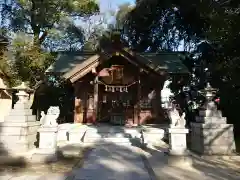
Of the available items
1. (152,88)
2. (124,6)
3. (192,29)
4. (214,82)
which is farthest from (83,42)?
(214,82)

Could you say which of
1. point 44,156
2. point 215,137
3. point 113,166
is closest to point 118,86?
point 215,137

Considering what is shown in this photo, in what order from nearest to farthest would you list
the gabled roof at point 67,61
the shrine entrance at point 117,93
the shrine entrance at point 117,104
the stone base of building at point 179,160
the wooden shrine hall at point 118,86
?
the stone base of building at point 179,160 < the wooden shrine hall at point 118,86 < the shrine entrance at point 117,93 < the shrine entrance at point 117,104 < the gabled roof at point 67,61

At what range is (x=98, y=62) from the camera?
15.3 meters

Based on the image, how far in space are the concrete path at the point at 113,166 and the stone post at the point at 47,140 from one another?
3.85 feet

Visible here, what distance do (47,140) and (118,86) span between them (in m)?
7.72

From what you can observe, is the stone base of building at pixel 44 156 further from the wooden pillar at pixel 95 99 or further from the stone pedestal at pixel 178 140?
the wooden pillar at pixel 95 99

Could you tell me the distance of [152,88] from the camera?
653 inches

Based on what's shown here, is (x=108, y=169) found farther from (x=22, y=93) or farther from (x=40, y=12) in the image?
(x=40, y=12)

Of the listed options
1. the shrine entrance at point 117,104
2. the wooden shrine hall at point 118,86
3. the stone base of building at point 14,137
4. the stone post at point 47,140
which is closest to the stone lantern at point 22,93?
the stone base of building at point 14,137

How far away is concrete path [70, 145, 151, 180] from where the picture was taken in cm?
636

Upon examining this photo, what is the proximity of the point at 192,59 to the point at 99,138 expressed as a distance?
12338 millimetres

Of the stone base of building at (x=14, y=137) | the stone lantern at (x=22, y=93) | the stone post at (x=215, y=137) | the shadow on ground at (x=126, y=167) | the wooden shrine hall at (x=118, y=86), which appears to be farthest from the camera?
the wooden shrine hall at (x=118, y=86)

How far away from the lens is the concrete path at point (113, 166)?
20.9 feet

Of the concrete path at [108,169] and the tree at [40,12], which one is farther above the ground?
the tree at [40,12]
